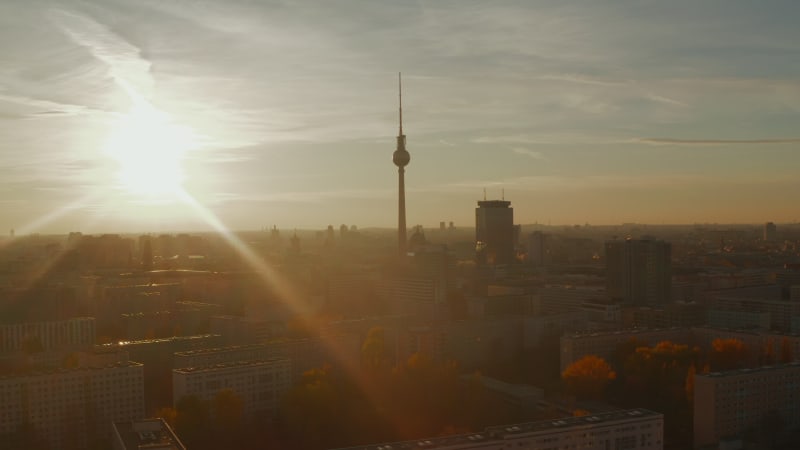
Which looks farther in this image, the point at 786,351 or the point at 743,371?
the point at 786,351

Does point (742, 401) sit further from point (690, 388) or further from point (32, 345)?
point (32, 345)

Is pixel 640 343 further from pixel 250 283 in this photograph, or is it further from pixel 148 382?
pixel 250 283

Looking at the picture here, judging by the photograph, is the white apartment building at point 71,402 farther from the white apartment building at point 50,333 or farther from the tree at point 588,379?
the white apartment building at point 50,333

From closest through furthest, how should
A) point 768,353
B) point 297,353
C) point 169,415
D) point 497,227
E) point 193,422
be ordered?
point 193,422, point 169,415, point 768,353, point 297,353, point 497,227

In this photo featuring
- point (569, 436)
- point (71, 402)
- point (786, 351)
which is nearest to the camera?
point (569, 436)

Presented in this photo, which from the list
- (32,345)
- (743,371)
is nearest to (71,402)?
(32,345)

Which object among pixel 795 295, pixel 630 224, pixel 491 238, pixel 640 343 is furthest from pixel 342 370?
pixel 630 224
